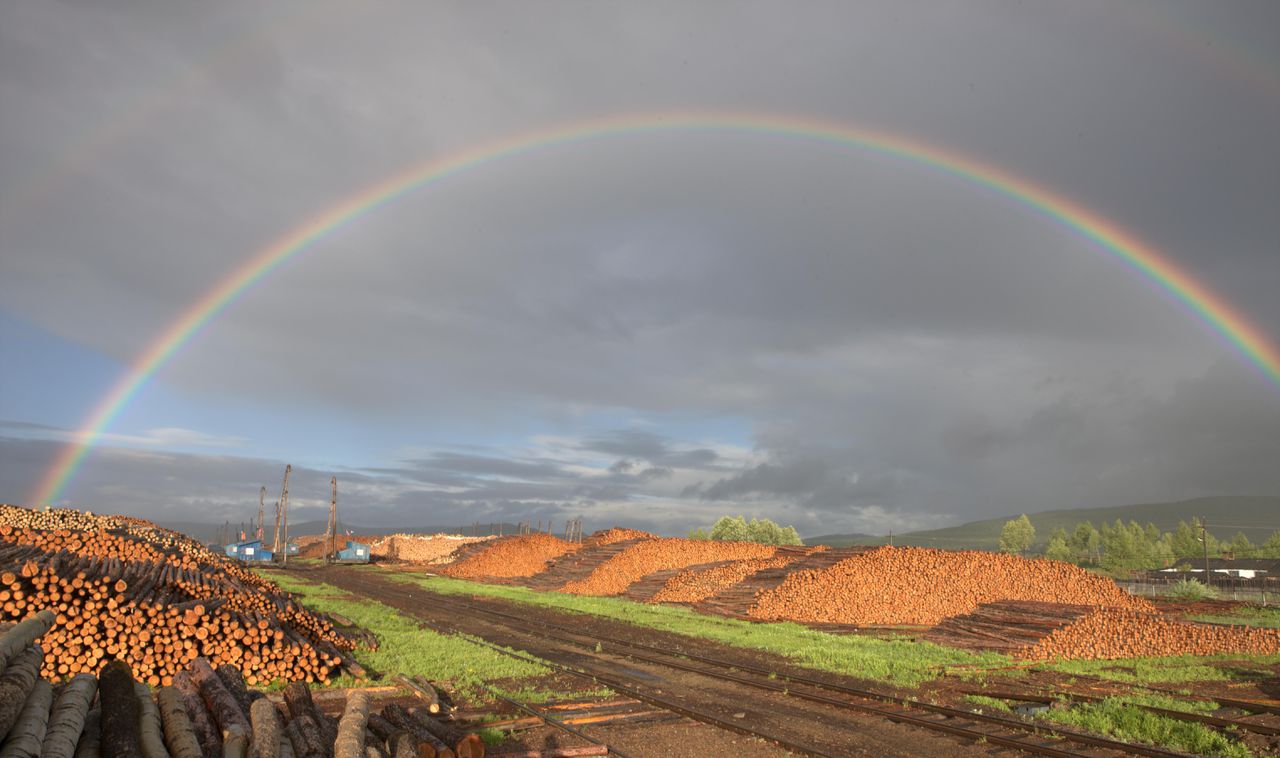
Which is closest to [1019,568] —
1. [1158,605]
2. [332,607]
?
[1158,605]

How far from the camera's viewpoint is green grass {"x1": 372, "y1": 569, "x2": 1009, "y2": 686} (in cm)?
1806

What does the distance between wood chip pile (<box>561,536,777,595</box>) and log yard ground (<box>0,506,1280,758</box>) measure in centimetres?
853

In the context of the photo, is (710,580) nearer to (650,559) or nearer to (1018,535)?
(650,559)

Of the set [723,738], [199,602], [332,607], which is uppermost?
[199,602]

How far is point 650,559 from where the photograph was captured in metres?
42.6

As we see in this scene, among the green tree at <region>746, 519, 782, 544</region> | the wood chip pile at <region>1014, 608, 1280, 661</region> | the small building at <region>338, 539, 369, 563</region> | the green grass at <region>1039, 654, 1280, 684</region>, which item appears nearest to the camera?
the green grass at <region>1039, 654, 1280, 684</region>

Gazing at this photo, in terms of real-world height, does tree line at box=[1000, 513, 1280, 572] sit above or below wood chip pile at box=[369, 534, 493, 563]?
above

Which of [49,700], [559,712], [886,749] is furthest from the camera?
[559,712]

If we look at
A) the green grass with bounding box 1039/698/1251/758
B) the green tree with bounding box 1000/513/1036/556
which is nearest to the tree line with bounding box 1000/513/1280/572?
the green tree with bounding box 1000/513/1036/556

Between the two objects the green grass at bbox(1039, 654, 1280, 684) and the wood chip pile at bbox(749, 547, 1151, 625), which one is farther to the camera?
the wood chip pile at bbox(749, 547, 1151, 625)

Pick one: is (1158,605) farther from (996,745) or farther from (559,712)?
(559,712)

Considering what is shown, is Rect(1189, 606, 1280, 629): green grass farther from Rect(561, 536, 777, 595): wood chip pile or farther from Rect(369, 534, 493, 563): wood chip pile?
Rect(369, 534, 493, 563): wood chip pile

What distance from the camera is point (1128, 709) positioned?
43.9 ft

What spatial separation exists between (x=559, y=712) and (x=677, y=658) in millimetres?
6846
